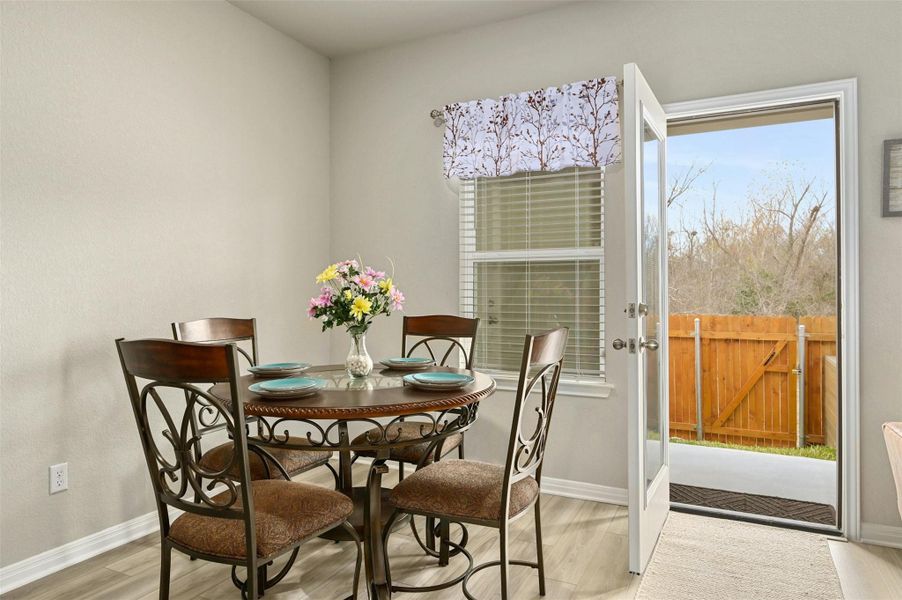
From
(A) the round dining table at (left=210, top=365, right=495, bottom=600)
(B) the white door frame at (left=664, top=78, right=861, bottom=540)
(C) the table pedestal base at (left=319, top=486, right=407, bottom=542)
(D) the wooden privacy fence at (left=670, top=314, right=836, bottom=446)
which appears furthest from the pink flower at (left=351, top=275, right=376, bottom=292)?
(D) the wooden privacy fence at (left=670, top=314, right=836, bottom=446)

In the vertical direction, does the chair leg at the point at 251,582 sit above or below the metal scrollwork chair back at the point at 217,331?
below

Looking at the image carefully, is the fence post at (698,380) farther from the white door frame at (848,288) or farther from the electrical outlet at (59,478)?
the electrical outlet at (59,478)

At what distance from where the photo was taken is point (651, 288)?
271 cm

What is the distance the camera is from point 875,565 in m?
2.42

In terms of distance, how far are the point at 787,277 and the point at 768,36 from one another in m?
2.75

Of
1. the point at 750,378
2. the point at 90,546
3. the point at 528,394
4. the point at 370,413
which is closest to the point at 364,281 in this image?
the point at 370,413

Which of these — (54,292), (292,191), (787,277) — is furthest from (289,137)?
(787,277)

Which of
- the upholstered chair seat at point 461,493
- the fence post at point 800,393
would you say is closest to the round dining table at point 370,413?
the upholstered chair seat at point 461,493

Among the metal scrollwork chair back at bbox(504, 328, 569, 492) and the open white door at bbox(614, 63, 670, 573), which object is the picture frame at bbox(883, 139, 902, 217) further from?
the metal scrollwork chair back at bbox(504, 328, 569, 492)

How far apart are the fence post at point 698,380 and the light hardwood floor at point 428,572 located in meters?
2.60

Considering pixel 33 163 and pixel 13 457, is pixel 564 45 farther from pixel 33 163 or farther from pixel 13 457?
pixel 13 457

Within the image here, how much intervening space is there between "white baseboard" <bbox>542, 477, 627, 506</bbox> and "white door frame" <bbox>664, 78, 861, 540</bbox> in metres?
1.02

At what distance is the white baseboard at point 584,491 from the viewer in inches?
124

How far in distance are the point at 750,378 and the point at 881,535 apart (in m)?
2.56
